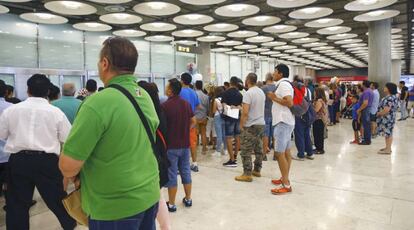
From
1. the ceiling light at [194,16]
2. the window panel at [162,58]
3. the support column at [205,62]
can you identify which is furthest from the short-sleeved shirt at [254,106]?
the window panel at [162,58]

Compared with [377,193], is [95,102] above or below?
above

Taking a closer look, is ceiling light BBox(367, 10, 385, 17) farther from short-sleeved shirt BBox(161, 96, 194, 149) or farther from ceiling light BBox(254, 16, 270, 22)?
short-sleeved shirt BBox(161, 96, 194, 149)

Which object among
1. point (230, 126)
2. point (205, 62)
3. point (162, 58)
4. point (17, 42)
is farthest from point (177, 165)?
point (162, 58)

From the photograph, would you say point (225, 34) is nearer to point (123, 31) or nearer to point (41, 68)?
point (123, 31)

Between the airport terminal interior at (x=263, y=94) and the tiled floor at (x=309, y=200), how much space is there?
1 centimetres

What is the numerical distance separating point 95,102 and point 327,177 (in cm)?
430

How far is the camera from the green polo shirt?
48.8 inches

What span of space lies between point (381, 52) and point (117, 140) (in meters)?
10.8

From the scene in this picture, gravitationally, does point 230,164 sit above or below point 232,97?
below

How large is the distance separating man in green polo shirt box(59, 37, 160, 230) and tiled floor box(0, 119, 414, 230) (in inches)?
72.3

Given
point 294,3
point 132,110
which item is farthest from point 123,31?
point 132,110

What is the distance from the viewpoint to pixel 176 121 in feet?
11.0

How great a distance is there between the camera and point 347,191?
407cm

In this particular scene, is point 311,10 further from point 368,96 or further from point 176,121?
point 176,121
